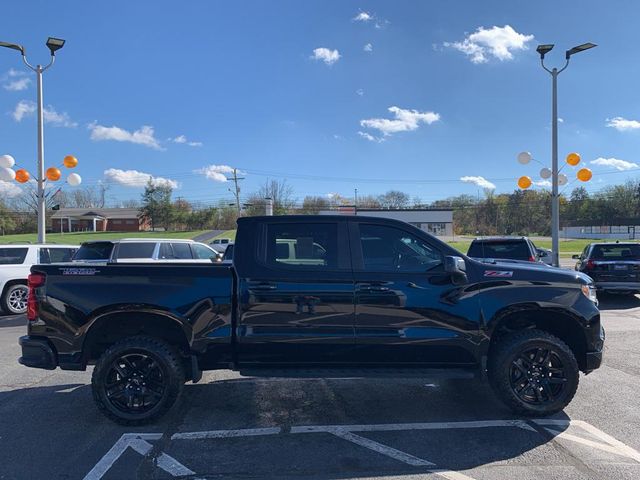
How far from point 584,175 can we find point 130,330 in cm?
1975

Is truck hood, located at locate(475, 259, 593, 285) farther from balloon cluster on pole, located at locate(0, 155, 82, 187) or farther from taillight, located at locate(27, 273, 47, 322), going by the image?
balloon cluster on pole, located at locate(0, 155, 82, 187)

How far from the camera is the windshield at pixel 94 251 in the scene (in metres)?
12.1

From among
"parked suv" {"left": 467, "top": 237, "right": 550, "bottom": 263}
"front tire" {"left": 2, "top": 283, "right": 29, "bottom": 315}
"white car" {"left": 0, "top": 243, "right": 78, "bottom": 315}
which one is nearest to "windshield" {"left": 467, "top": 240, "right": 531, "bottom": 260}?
"parked suv" {"left": 467, "top": 237, "right": 550, "bottom": 263}

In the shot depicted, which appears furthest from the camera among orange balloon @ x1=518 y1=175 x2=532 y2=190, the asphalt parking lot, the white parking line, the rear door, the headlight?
orange balloon @ x1=518 y1=175 x2=532 y2=190

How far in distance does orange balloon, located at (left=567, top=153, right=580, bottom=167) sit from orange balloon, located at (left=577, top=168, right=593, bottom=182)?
421 millimetres

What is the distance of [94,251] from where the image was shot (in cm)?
1222

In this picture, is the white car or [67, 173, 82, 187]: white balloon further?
[67, 173, 82, 187]: white balloon

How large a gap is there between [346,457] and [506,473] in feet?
3.94

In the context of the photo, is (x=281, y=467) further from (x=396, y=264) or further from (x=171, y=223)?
(x=171, y=223)

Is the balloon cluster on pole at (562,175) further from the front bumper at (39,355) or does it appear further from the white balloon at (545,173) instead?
the front bumper at (39,355)

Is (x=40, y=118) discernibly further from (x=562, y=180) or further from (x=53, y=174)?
(x=562, y=180)

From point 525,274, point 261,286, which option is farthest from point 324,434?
point 525,274

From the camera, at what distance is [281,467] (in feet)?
11.9

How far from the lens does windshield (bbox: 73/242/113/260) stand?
12.1 metres
